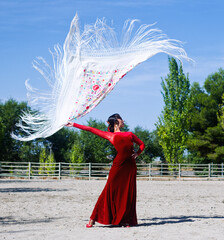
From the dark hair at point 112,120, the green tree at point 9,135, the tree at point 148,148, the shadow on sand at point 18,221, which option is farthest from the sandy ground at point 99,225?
the tree at point 148,148

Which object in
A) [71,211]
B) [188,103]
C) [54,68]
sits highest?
[188,103]

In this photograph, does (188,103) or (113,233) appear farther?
(188,103)

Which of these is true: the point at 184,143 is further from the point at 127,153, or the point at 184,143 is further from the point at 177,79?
the point at 127,153

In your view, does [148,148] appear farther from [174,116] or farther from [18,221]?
[18,221]

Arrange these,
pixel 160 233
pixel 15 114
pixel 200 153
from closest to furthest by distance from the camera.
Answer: pixel 160 233 < pixel 200 153 < pixel 15 114

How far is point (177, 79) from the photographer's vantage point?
34.3m

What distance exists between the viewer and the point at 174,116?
33750 millimetres

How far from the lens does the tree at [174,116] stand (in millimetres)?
33500

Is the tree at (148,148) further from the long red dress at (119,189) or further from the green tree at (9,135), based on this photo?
the long red dress at (119,189)

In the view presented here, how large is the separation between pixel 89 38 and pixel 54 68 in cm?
72

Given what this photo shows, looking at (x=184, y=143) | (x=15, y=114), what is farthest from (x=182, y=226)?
(x=15, y=114)

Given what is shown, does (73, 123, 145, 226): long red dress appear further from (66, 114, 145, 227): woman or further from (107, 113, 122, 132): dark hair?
(107, 113, 122, 132): dark hair

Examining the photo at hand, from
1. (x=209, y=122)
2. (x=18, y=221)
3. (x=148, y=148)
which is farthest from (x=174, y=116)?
(x=18, y=221)

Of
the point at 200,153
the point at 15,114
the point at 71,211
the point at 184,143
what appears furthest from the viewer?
the point at 15,114
